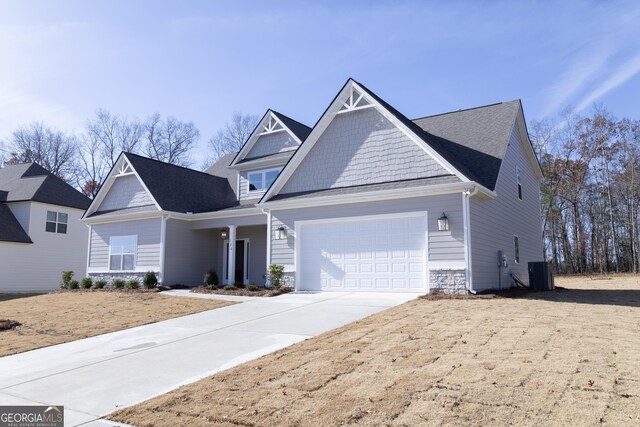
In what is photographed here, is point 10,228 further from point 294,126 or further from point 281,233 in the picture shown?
point 281,233

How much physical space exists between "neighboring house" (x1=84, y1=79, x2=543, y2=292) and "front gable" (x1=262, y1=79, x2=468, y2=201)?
36 millimetres

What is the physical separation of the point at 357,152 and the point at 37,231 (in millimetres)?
19426

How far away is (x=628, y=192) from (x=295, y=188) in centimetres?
2909

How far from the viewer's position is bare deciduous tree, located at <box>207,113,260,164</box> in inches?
1705

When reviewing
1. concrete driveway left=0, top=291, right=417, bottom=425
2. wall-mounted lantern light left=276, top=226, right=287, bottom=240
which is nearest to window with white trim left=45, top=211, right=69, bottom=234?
wall-mounted lantern light left=276, top=226, right=287, bottom=240

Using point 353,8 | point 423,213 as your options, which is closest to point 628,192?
point 423,213

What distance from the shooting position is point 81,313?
1255 centimetres

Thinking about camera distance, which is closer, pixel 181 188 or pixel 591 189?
pixel 181 188

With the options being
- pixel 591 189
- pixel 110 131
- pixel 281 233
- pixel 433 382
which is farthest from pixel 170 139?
pixel 433 382

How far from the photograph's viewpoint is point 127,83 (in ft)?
51.3

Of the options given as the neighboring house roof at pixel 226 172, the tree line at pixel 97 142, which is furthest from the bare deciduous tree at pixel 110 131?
the neighboring house roof at pixel 226 172

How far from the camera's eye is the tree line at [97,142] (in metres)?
41.7

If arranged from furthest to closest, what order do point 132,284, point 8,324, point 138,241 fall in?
point 138,241 < point 132,284 < point 8,324

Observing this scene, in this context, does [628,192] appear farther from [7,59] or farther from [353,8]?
[7,59]
